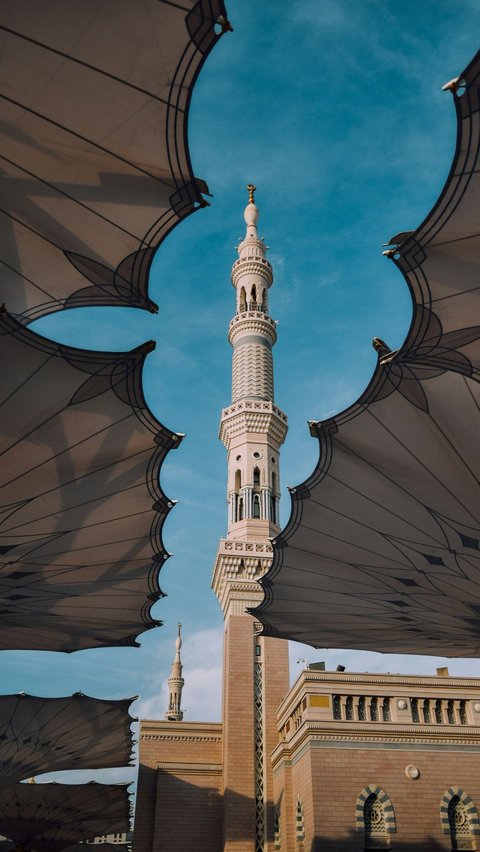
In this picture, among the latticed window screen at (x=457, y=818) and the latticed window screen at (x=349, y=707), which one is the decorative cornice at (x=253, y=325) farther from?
the latticed window screen at (x=457, y=818)

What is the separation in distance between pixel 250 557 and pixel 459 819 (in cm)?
1264

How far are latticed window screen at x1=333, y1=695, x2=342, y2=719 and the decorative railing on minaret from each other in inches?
323

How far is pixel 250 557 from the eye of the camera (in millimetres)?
30578

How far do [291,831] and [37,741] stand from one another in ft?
34.8

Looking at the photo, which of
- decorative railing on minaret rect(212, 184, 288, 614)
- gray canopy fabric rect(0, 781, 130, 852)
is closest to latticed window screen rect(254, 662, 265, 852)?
decorative railing on minaret rect(212, 184, 288, 614)

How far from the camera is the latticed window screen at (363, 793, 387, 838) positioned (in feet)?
66.4

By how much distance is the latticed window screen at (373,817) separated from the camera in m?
20.2

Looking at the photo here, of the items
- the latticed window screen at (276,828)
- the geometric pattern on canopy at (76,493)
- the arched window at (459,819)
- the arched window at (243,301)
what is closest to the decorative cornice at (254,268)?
the arched window at (243,301)

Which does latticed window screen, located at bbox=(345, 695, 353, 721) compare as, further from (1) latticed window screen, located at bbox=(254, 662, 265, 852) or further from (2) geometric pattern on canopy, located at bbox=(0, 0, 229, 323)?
(2) geometric pattern on canopy, located at bbox=(0, 0, 229, 323)

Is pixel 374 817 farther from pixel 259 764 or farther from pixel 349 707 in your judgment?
pixel 259 764

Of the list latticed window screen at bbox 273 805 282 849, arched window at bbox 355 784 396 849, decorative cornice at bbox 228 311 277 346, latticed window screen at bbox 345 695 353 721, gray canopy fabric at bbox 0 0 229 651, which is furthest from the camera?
decorative cornice at bbox 228 311 277 346

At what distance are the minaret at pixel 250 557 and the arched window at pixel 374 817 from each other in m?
6.74

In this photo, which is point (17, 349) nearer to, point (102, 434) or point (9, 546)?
point (102, 434)

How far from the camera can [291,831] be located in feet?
77.3
